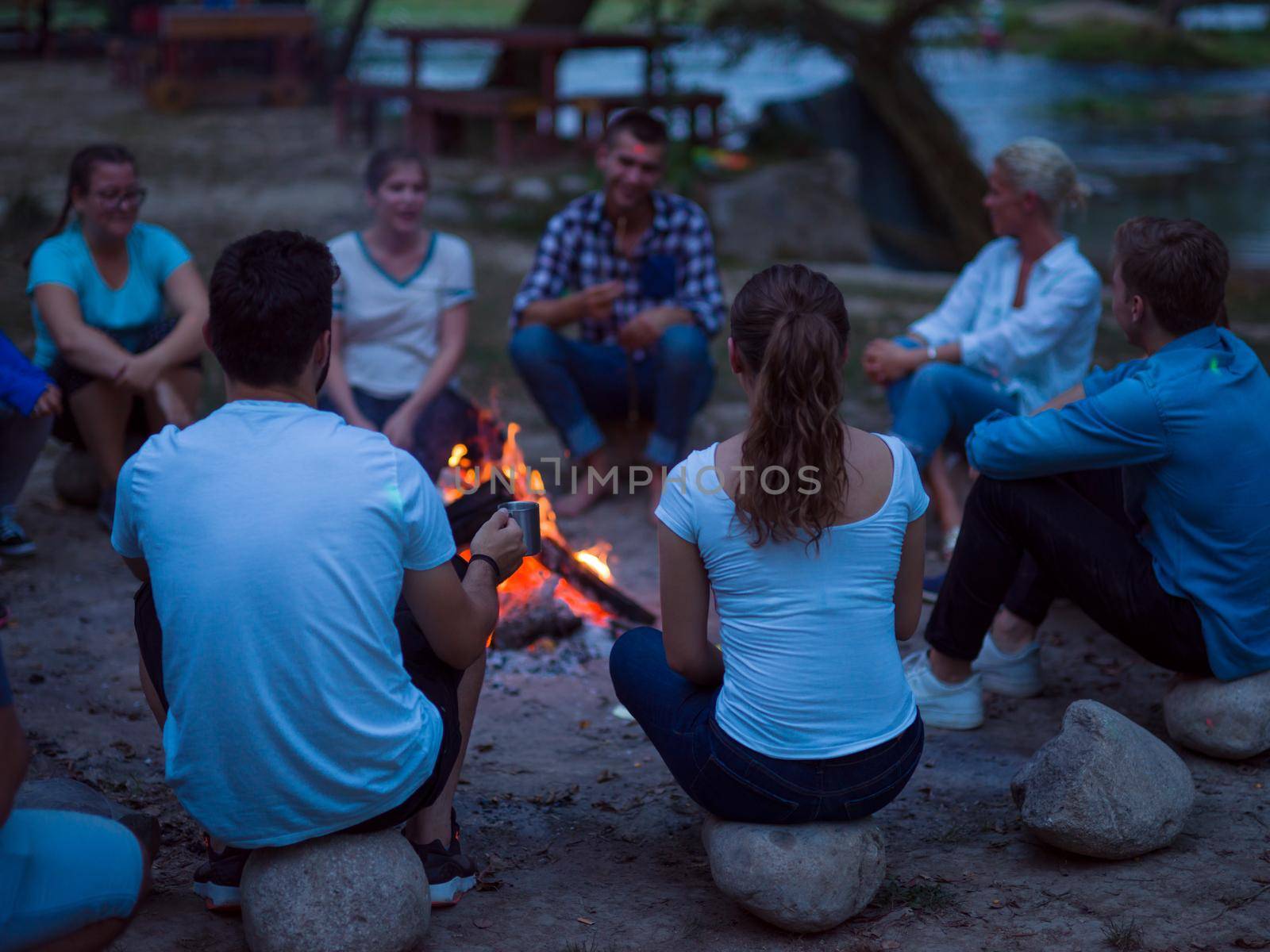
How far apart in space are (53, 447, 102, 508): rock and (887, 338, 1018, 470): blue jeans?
3.21 meters

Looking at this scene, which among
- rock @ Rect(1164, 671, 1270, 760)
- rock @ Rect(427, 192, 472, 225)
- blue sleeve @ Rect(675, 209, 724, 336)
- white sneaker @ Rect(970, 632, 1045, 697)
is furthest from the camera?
rock @ Rect(427, 192, 472, 225)

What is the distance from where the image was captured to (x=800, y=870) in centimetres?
262

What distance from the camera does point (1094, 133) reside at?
69.8 feet

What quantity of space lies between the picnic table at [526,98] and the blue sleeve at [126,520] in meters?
8.81

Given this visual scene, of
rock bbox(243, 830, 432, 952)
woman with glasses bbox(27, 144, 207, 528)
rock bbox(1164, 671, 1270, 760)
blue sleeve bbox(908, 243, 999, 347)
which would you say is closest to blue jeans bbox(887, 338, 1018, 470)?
blue sleeve bbox(908, 243, 999, 347)

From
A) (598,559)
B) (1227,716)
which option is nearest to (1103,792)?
(1227,716)

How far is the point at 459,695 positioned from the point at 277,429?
77cm

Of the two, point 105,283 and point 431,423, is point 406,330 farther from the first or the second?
point 105,283

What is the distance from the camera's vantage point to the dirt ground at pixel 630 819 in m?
2.69

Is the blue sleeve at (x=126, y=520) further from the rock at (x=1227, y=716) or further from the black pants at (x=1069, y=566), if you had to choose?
the rock at (x=1227, y=716)

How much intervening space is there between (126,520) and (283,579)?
397mm

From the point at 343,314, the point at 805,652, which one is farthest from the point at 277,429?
the point at 343,314

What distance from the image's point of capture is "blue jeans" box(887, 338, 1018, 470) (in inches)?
185

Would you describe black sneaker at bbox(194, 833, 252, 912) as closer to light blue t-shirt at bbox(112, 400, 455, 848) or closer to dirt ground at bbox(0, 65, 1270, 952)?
dirt ground at bbox(0, 65, 1270, 952)
